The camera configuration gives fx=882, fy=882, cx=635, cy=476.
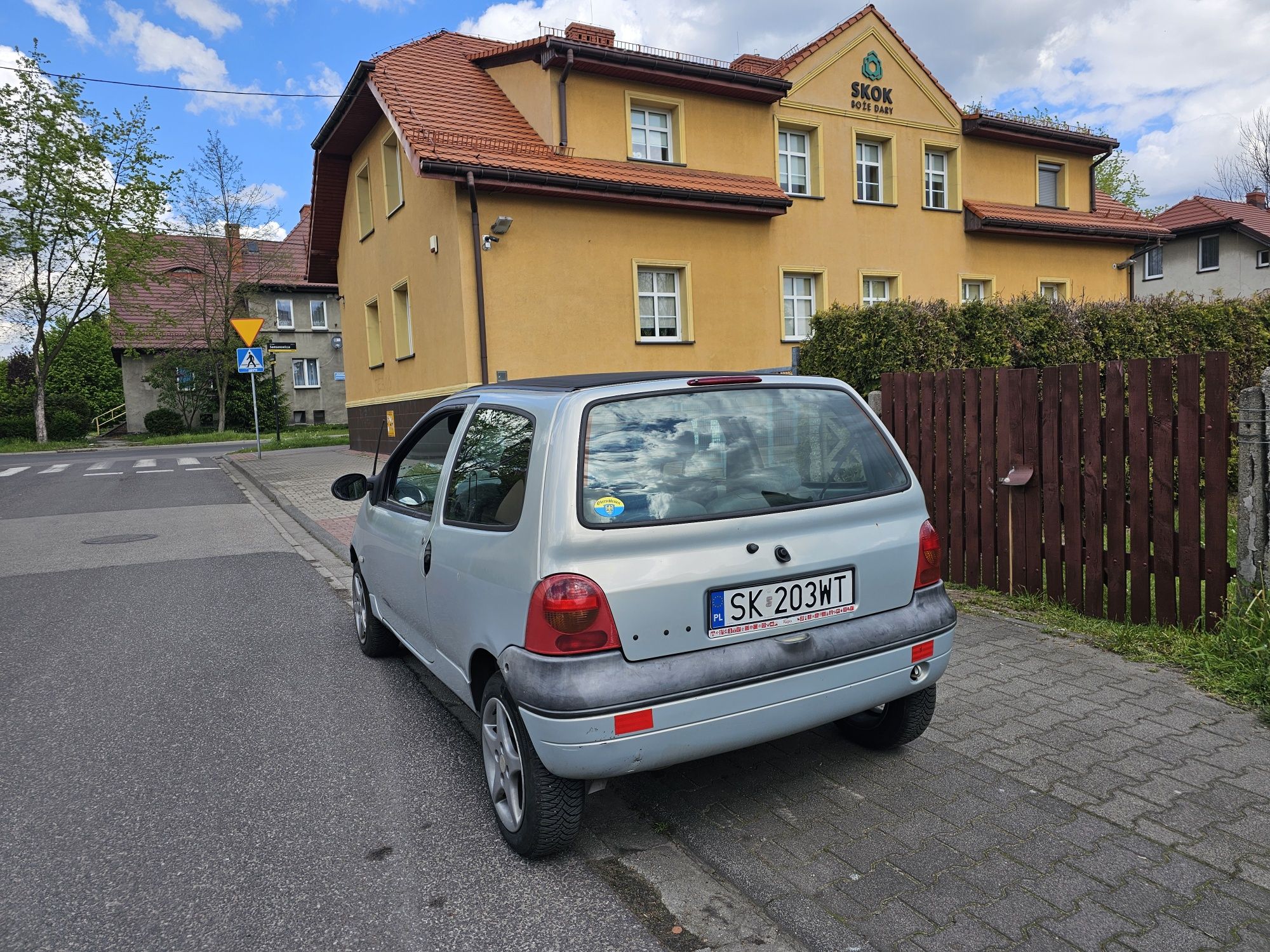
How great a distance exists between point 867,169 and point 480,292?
10733 millimetres

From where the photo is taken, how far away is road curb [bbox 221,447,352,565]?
933cm

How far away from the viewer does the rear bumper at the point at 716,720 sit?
2.73 m

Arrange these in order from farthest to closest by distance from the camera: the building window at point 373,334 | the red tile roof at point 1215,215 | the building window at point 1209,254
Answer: the building window at point 1209,254, the red tile roof at point 1215,215, the building window at point 373,334

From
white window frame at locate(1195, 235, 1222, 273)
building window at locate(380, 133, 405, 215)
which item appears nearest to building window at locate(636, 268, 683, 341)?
building window at locate(380, 133, 405, 215)

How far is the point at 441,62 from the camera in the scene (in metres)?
18.8

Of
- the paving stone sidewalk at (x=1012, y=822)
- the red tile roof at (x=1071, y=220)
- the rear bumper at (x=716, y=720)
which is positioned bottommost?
the paving stone sidewalk at (x=1012, y=822)

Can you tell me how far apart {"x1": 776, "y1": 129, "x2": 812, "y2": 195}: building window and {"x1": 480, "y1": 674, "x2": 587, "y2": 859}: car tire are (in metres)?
18.4

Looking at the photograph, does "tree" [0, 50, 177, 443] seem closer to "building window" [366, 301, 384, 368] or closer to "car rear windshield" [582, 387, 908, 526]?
"building window" [366, 301, 384, 368]

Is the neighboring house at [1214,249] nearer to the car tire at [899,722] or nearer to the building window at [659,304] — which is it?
the building window at [659,304]

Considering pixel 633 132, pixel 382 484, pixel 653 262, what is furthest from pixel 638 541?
pixel 633 132

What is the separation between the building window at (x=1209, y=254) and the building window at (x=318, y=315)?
4246cm

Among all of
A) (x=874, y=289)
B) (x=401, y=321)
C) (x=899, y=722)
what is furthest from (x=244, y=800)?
(x=874, y=289)

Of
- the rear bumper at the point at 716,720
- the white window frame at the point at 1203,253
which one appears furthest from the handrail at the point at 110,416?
the white window frame at the point at 1203,253

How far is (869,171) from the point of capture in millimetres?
21000
